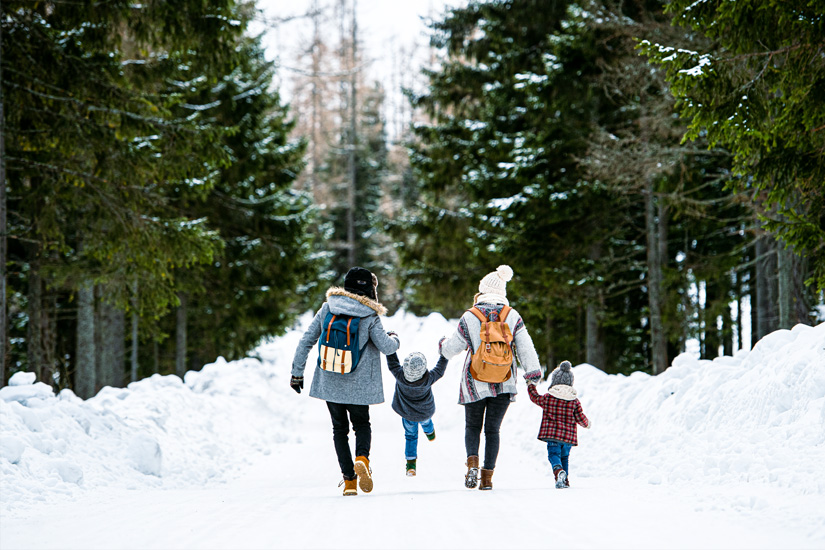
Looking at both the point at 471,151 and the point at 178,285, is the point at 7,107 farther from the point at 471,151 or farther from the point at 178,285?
the point at 471,151

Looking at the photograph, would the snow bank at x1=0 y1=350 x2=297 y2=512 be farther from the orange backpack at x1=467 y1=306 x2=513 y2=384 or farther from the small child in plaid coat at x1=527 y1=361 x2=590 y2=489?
the small child in plaid coat at x1=527 y1=361 x2=590 y2=489

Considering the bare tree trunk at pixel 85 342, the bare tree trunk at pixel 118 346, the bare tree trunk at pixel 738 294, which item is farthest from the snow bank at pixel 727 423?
the bare tree trunk at pixel 118 346

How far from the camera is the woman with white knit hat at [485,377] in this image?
239 inches

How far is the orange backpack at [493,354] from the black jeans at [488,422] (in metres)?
0.23

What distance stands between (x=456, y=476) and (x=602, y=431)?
2.24m

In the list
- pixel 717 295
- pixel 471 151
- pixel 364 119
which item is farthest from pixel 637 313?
pixel 364 119

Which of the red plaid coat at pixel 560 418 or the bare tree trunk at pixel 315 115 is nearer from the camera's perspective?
the red plaid coat at pixel 560 418

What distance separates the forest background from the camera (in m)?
6.98

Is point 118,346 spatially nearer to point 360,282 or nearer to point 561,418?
point 360,282

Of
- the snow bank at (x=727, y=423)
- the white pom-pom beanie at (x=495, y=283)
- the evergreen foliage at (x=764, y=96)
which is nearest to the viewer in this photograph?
the snow bank at (x=727, y=423)

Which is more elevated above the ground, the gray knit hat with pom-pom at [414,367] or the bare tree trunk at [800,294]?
the bare tree trunk at [800,294]

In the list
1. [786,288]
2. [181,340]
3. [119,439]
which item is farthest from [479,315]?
[181,340]

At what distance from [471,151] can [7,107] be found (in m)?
11.3

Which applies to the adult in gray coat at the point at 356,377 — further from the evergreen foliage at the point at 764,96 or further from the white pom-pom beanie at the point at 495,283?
the evergreen foliage at the point at 764,96
